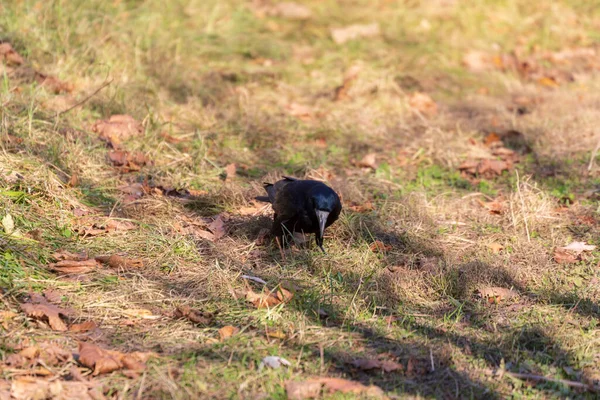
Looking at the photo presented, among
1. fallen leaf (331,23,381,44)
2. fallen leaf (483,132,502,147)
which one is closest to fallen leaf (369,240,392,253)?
fallen leaf (483,132,502,147)

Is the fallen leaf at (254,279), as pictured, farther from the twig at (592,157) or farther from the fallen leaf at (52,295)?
the twig at (592,157)

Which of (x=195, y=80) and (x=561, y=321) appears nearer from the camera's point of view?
(x=561, y=321)

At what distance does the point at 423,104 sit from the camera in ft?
25.0

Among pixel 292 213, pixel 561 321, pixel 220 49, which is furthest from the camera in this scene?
pixel 220 49

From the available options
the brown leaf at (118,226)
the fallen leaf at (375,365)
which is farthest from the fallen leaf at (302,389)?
the brown leaf at (118,226)

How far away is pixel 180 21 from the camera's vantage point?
8633 millimetres

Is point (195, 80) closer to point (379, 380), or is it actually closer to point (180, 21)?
point (180, 21)

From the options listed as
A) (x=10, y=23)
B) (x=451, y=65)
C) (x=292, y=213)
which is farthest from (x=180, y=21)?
(x=292, y=213)

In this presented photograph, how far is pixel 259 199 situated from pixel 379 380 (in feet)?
6.94

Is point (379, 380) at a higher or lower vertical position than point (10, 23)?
lower

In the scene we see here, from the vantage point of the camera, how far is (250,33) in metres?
8.99

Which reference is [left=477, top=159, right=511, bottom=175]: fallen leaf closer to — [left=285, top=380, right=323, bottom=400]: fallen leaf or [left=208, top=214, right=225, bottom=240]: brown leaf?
[left=208, top=214, right=225, bottom=240]: brown leaf

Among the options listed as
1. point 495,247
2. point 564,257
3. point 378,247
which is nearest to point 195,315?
point 378,247

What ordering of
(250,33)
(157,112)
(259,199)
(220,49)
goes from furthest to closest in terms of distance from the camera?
(250,33) < (220,49) < (157,112) < (259,199)
